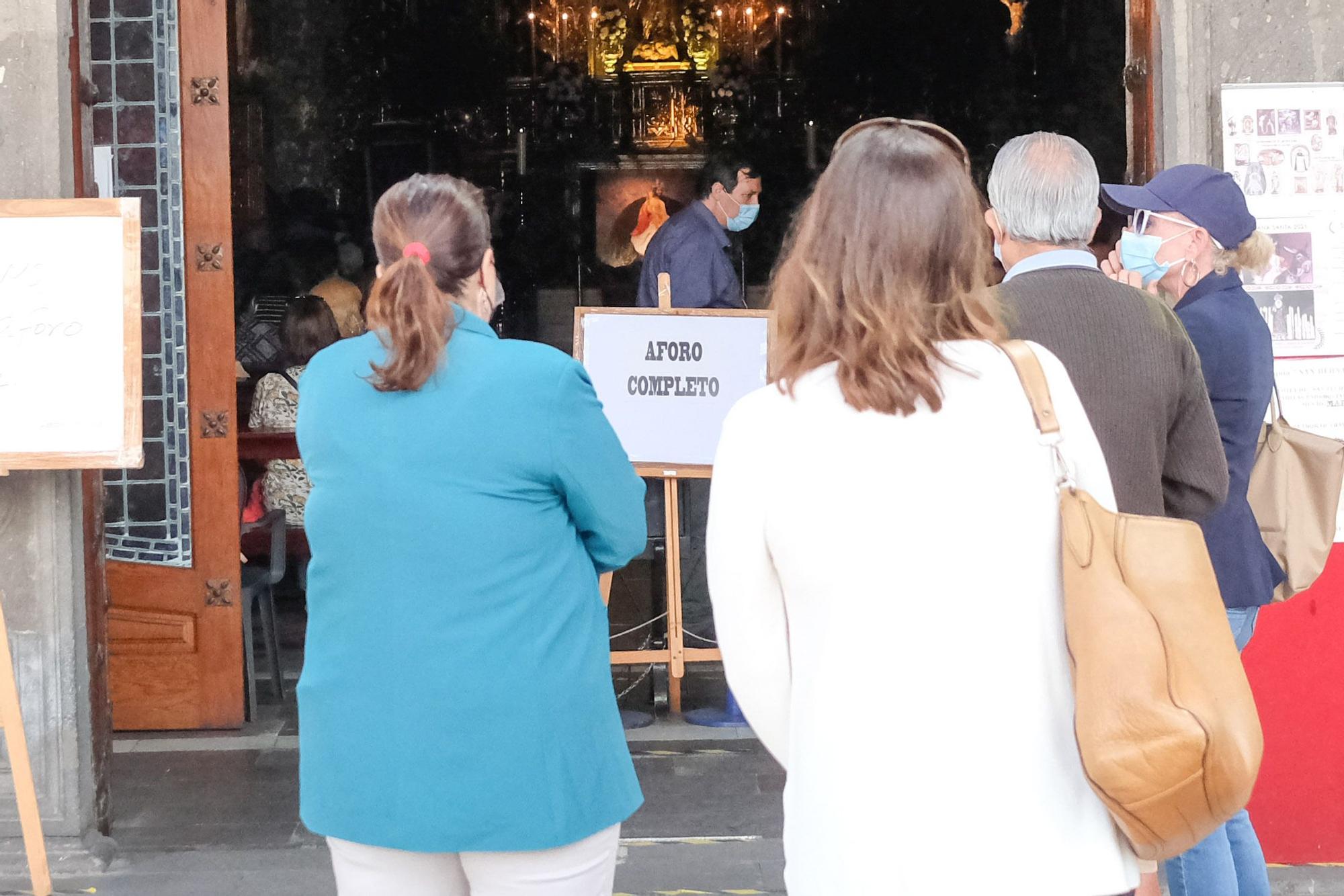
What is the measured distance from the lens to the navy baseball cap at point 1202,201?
117 inches

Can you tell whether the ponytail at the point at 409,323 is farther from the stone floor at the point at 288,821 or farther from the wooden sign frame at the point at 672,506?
the wooden sign frame at the point at 672,506

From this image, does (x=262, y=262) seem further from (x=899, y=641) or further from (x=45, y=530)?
(x=899, y=641)

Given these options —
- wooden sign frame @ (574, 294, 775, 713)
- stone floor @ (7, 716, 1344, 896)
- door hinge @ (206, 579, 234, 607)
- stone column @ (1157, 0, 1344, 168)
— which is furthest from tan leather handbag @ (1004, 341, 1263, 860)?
door hinge @ (206, 579, 234, 607)

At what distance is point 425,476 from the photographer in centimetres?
197

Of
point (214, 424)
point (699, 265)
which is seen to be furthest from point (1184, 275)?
point (214, 424)

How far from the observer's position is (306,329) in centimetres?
701

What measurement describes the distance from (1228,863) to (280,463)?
14.7 feet

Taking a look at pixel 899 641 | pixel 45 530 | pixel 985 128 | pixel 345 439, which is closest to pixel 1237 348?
pixel 899 641

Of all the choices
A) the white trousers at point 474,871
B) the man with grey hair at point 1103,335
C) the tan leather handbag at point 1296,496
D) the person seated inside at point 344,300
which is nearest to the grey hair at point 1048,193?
the man with grey hair at point 1103,335

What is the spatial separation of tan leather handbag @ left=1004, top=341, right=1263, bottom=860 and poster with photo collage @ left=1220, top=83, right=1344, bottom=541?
7.37 ft

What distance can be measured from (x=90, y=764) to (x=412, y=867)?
7.25 ft

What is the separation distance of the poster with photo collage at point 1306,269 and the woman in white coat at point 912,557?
2259mm

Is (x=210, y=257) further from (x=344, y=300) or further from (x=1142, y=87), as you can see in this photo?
(x=344, y=300)

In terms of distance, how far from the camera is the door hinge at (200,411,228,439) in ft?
16.5
